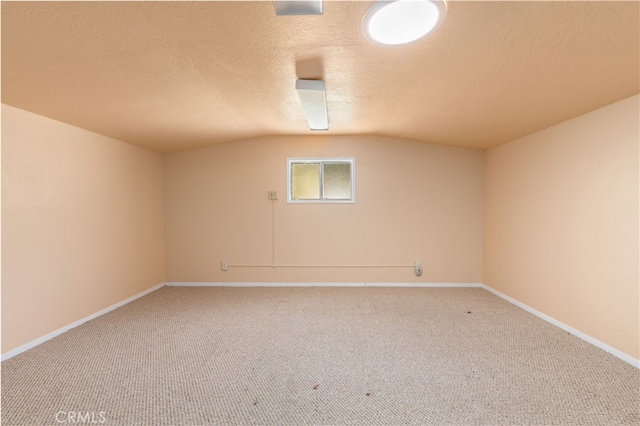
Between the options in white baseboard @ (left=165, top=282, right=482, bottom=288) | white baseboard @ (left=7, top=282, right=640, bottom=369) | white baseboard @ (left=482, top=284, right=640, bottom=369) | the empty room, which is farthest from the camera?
white baseboard @ (left=165, top=282, right=482, bottom=288)

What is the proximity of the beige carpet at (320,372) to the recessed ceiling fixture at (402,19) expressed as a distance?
2129 mm

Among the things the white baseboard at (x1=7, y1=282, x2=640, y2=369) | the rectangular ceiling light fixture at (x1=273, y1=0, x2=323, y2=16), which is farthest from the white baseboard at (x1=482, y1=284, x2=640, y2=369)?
the rectangular ceiling light fixture at (x1=273, y1=0, x2=323, y2=16)

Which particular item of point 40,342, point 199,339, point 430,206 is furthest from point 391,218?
point 40,342

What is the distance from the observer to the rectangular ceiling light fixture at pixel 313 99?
2125 mm

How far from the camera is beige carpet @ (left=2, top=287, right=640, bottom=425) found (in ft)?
5.27

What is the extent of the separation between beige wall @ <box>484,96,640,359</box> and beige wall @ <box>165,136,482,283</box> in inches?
26.2

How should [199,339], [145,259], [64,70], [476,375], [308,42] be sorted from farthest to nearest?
[145,259] → [199,339] → [476,375] → [64,70] → [308,42]

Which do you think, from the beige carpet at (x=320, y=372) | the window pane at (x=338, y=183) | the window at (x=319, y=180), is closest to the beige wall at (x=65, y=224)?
the beige carpet at (x=320, y=372)

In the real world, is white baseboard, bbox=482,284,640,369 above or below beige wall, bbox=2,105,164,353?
below

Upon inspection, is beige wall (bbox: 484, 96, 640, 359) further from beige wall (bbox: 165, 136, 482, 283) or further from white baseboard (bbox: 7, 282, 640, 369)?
beige wall (bbox: 165, 136, 482, 283)

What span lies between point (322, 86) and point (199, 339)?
243cm

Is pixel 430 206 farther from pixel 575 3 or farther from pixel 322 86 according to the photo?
pixel 575 3

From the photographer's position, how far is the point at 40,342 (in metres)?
2.45

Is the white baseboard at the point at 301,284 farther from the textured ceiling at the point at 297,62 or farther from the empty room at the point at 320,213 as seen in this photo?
the textured ceiling at the point at 297,62
